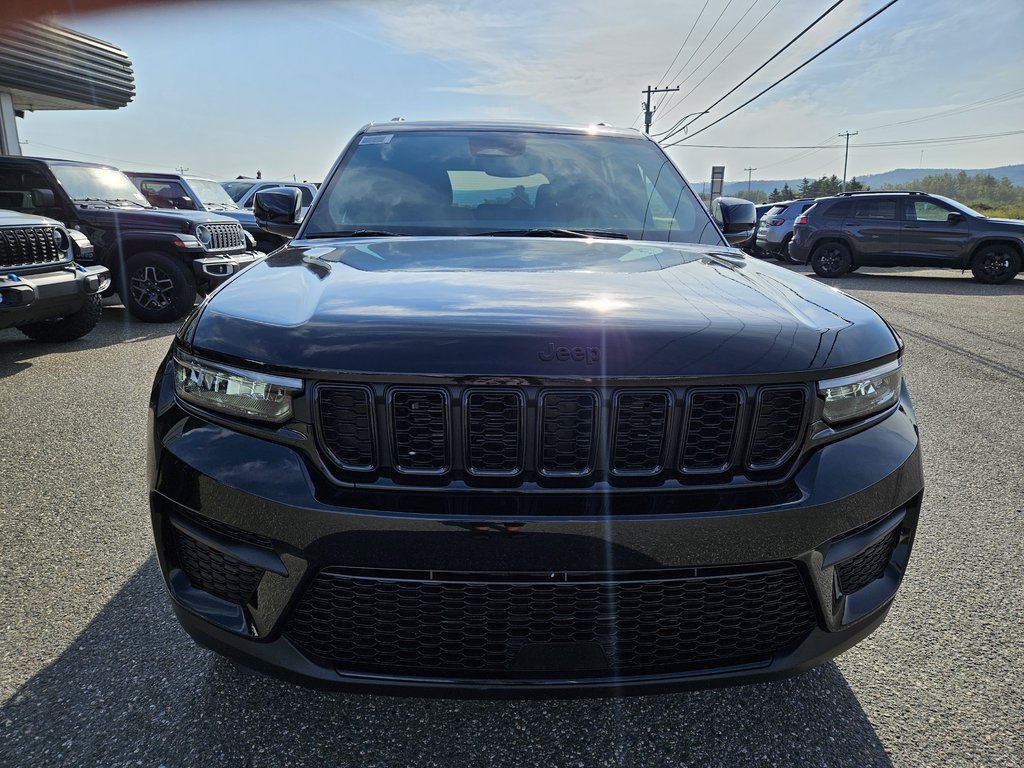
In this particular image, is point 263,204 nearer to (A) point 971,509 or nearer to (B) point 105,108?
(A) point 971,509

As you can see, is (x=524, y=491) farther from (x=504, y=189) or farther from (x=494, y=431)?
(x=504, y=189)

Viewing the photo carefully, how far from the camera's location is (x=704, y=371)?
4.73 feet

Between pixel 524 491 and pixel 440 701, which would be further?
pixel 440 701

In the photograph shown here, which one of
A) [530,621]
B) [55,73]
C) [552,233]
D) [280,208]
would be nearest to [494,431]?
[530,621]

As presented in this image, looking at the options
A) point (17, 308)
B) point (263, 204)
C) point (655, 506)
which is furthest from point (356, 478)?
point (17, 308)

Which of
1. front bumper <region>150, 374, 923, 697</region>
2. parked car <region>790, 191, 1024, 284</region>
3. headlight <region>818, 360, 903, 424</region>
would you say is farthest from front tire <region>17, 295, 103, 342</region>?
parked car <region>790, 191, 1024, 284</region>

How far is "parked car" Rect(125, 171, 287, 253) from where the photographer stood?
460 inches

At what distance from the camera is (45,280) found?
5.86m

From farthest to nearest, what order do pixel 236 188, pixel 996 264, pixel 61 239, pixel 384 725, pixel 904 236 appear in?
pixel 236 188 → pixel 904 236 → pixel 996 264 → pixel 61 239 → pixel 384 725

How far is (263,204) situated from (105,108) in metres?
20.5

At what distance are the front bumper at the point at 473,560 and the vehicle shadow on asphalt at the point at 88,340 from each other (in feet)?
17.2

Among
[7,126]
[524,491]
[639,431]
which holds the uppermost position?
[7,126]

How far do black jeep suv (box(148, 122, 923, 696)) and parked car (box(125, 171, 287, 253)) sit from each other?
1074 centimetres

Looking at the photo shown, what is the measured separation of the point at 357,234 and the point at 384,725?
1610mm
